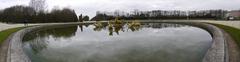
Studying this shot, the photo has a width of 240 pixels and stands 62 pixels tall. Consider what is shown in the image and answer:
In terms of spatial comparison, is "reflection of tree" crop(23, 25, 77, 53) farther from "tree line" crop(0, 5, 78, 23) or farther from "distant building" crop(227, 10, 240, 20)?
"distant building" crop(227, 10, 240, 20)

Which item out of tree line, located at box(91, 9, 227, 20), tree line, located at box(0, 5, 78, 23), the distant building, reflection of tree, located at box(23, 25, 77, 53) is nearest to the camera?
reflection of tree, located at box(23, 25, 77, 53)

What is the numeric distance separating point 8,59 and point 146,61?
13.7 feet

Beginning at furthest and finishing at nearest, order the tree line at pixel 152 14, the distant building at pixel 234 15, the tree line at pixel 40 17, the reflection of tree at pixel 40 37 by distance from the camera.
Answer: the tree line at pixel 152 14, the distant building at pixel 234 15, the tree line at pixel 40 17, the reflection of tree at pixel 40 37

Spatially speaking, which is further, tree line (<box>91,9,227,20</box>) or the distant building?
tree line (<box>91,9,227,20</box>)

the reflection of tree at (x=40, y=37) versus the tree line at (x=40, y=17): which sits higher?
the tree line at (x=40, y=17)

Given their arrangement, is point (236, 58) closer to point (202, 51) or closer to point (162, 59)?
point (162, 59)

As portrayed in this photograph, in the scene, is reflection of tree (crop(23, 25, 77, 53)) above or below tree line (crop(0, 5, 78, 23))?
below

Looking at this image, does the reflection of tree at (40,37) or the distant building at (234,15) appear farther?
the distant building at (234,15)

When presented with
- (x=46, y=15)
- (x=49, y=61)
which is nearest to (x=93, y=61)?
(x=49, y=61)

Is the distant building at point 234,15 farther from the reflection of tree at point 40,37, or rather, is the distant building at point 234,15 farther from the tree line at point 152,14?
the reflection of tree at point 40,37

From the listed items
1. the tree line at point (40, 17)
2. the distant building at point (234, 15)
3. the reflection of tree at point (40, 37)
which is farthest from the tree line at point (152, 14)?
the reflection of tree at point (40, 37)

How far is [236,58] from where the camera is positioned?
8109 millimetres

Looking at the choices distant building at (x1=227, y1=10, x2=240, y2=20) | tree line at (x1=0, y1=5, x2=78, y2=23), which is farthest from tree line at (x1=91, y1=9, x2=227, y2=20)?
tree line at (x1=0, y1=5, x2=78, y2=23)

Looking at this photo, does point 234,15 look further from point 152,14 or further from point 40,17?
point 40,17
